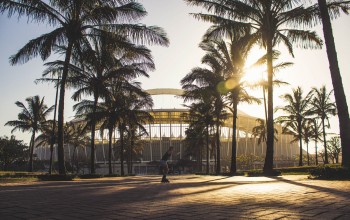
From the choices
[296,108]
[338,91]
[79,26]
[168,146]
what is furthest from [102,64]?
[168,146]

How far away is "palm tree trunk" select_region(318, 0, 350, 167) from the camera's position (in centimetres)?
1232

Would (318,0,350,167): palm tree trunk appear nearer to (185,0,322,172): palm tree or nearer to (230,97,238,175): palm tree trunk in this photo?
(185,0,322,172): palm tree

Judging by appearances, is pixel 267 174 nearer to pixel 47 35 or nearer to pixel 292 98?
pixel 47 35

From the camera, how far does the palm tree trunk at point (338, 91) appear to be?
12.3 m

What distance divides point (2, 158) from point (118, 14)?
44957 mm

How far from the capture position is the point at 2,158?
52375mm

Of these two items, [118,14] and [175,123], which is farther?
[175,123]

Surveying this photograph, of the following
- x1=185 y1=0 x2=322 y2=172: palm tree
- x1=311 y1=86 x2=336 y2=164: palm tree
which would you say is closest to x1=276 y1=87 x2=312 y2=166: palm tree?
x1=311 y1=86 x2=336 y2=164: palm tree

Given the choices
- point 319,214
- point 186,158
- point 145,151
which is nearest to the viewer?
point 319,214

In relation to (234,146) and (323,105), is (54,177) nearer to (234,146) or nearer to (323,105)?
(234,146)

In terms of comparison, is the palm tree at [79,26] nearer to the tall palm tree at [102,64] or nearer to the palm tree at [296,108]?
the tall palm tree at [102,64]

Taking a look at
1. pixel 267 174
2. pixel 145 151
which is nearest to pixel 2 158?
pixel 145 151

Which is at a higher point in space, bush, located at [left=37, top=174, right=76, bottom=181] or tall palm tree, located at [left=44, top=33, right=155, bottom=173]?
tall palm tree, located at [left=44, top=33, right=155, bottom=173]

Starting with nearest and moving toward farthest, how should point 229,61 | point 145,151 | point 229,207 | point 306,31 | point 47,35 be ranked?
point 229,207
point 47,35
point 306,31
point 229,61
point 145,151
